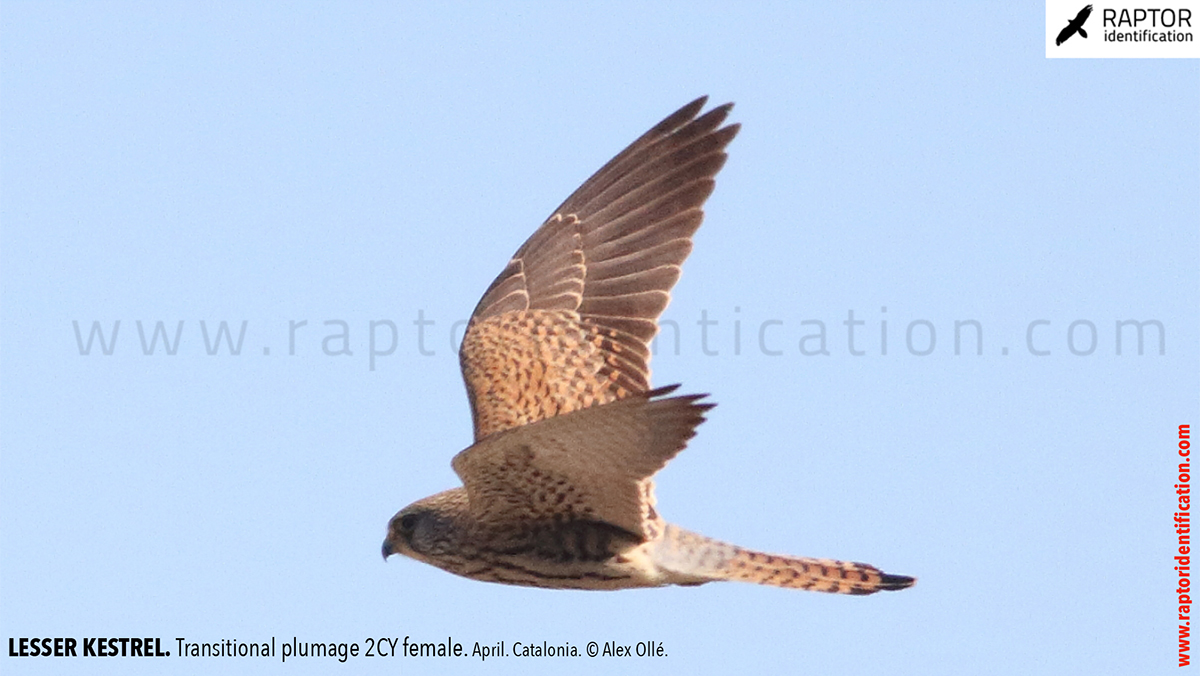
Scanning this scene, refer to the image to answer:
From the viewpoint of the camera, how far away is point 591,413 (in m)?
6.29

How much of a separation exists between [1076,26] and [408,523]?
5.11 m

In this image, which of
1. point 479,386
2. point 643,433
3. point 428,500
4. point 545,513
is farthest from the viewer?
point 479,386

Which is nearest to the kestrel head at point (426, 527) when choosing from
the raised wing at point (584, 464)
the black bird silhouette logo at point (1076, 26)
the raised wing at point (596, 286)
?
the raised wing at point (584, 464)

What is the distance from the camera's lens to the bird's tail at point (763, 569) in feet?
23.9

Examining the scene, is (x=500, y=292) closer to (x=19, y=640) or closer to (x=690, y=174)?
(x=690, y=174)

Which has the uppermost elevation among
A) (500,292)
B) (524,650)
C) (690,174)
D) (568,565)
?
(690,174)

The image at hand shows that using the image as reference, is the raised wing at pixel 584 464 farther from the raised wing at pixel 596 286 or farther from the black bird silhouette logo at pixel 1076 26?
the black bird silhouette logo at pixel 1076 26

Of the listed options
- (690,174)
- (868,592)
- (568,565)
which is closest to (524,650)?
(568,565)

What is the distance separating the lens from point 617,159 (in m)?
9.39

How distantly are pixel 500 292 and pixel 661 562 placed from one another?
242 cm

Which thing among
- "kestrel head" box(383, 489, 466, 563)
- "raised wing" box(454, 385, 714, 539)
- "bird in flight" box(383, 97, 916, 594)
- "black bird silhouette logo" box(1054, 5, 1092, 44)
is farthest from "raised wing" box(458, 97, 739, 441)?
"black bird silhouette logo" box(1054, 5, 1092, 44)

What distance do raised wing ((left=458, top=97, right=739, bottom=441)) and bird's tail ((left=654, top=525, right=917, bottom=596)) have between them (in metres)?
1.21

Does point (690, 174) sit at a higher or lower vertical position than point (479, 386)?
higher

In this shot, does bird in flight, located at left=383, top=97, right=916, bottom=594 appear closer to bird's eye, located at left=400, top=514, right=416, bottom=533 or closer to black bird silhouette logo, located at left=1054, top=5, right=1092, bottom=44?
bird's eye, located at left=400, top=514, right=416, bottom=533
